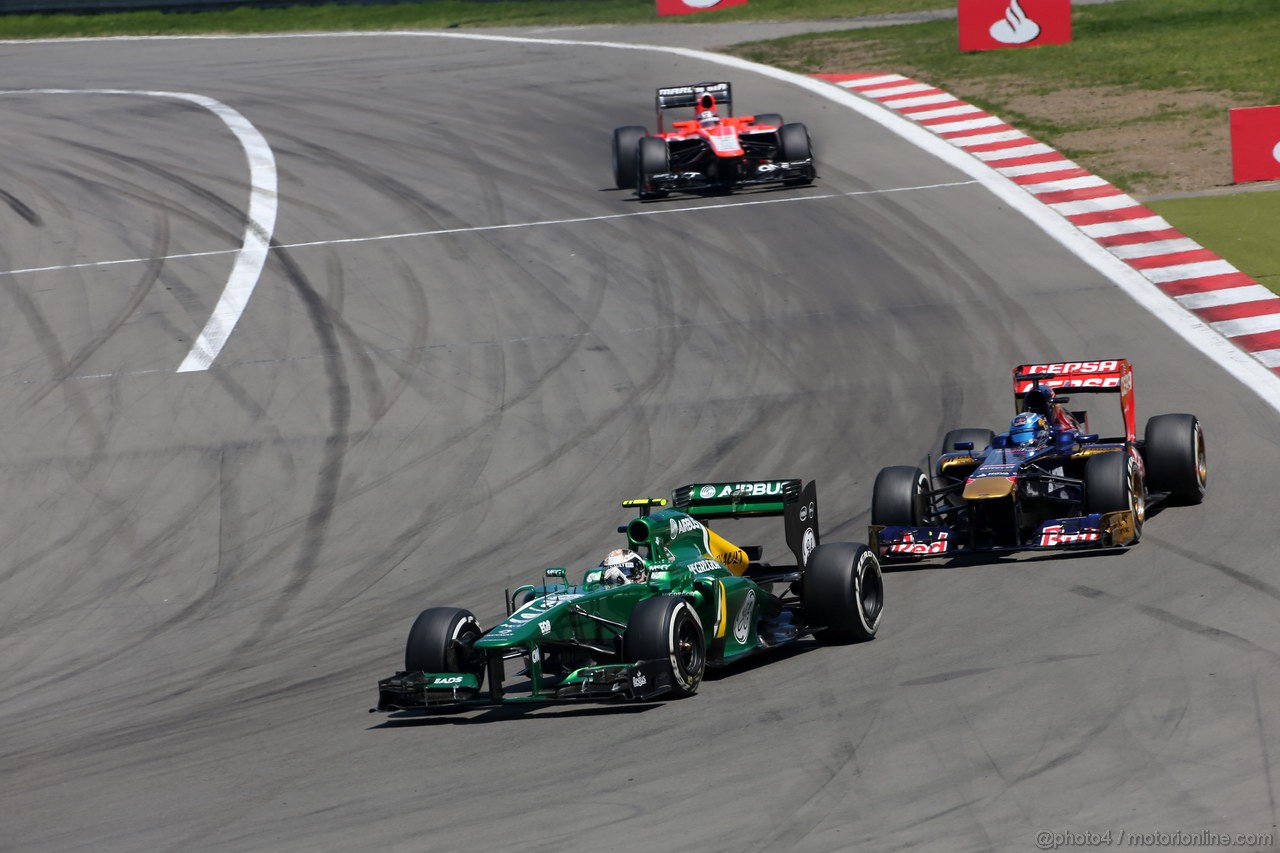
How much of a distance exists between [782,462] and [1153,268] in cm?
795

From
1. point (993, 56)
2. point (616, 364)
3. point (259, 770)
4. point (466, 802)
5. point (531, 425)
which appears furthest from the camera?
point (993, 56)

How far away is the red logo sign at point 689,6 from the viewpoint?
39.8 metres

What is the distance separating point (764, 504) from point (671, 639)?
242 centimetres

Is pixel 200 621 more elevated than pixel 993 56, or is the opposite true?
pixel 993 56

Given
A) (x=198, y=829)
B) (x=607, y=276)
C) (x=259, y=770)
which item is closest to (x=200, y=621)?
(x=259, y=770)

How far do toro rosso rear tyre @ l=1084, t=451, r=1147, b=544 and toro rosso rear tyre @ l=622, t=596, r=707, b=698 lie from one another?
4150mm

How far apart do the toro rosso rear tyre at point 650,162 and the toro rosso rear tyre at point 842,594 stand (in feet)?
48.8

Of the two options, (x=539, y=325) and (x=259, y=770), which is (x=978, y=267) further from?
(x=259, y=770)

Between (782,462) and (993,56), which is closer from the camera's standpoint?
(782,462)

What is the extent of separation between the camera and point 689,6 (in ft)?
131

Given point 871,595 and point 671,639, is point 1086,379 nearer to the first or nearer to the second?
point 871,595

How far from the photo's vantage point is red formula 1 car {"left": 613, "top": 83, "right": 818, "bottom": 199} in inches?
1017

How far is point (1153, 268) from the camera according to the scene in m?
21.7

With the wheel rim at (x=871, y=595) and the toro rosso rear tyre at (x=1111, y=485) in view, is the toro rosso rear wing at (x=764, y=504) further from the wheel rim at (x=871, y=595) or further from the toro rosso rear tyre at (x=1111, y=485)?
the toro rosso rear tyre at (x=1111, y=485)
